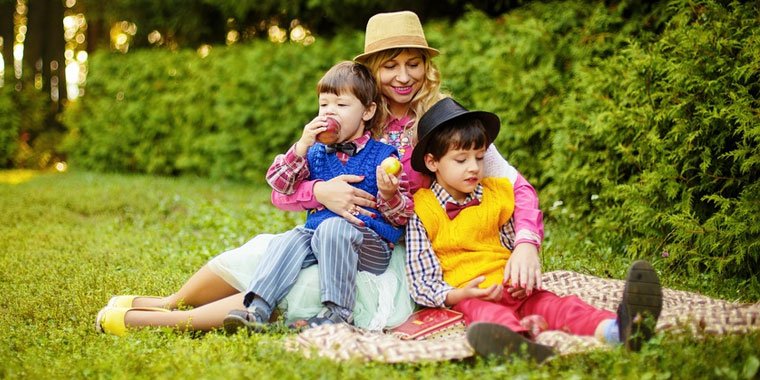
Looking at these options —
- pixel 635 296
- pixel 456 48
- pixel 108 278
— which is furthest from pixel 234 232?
pixel 635 296

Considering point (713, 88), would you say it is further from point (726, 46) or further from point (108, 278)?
point (108, 278)

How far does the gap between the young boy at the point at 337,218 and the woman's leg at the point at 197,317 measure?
15 cm

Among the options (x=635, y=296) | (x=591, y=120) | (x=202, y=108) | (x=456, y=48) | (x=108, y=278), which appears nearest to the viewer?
(x=635, y=296)

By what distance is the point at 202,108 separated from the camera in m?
12.7

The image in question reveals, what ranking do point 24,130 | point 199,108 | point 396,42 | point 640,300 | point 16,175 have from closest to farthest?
point 640,300, point 396,42, point 199,108, point 16,175, point 24,130

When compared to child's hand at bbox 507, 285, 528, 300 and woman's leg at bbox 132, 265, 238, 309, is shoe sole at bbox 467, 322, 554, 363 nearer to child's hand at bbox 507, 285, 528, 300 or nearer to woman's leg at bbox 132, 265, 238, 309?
child's hand at bbox 507, 285, 528, 300

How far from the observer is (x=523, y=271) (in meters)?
3.65

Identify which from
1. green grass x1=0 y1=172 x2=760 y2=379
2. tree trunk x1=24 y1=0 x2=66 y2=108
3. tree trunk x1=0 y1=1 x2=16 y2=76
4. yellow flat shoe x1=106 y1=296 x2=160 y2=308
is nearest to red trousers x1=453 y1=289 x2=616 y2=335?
green grass x1=0 y1=172 x2=760 y2=379

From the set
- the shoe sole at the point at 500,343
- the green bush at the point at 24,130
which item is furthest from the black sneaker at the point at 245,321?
the green bush at the point at 24,130

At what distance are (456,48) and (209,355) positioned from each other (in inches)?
238

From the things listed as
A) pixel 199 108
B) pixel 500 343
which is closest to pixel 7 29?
pixel 199 108

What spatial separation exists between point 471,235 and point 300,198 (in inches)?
35.6

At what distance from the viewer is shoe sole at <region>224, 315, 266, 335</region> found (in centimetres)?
367

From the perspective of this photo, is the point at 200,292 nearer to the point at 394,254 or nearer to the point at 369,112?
the point at 394,254
